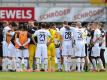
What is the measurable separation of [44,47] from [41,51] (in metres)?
0.22

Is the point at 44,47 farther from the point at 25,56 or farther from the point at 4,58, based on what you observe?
the point at 4,58

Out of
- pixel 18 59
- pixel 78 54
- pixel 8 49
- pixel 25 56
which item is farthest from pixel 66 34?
pixel 8 49

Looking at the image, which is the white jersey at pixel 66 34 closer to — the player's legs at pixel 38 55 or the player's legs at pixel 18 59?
the player's legs at pixel 38 55

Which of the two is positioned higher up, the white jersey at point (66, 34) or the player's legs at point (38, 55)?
the white jersey at point (66, 34)

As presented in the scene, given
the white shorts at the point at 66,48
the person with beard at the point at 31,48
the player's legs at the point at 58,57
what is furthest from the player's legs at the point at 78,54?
the person with beard at the point at 31,48

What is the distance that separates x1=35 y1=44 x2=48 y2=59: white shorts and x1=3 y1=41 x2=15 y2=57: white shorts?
1058mm

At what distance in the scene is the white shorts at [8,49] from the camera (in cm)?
2402

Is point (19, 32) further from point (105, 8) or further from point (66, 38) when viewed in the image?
point (105, 8)

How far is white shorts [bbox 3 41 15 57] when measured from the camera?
2402 cm

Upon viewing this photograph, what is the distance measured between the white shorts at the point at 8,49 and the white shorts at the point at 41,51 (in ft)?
3.47

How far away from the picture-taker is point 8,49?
24078 millimetres

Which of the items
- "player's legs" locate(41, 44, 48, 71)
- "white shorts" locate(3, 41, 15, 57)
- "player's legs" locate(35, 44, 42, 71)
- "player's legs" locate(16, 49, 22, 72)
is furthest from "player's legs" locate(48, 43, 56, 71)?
"white shorts" locate(3, 41, 15, 57)

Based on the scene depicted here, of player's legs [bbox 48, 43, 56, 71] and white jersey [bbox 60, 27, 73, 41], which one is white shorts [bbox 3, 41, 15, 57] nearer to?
player's legs [bbox 48, 43, 56, 71]

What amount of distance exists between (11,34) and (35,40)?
3.26ft
